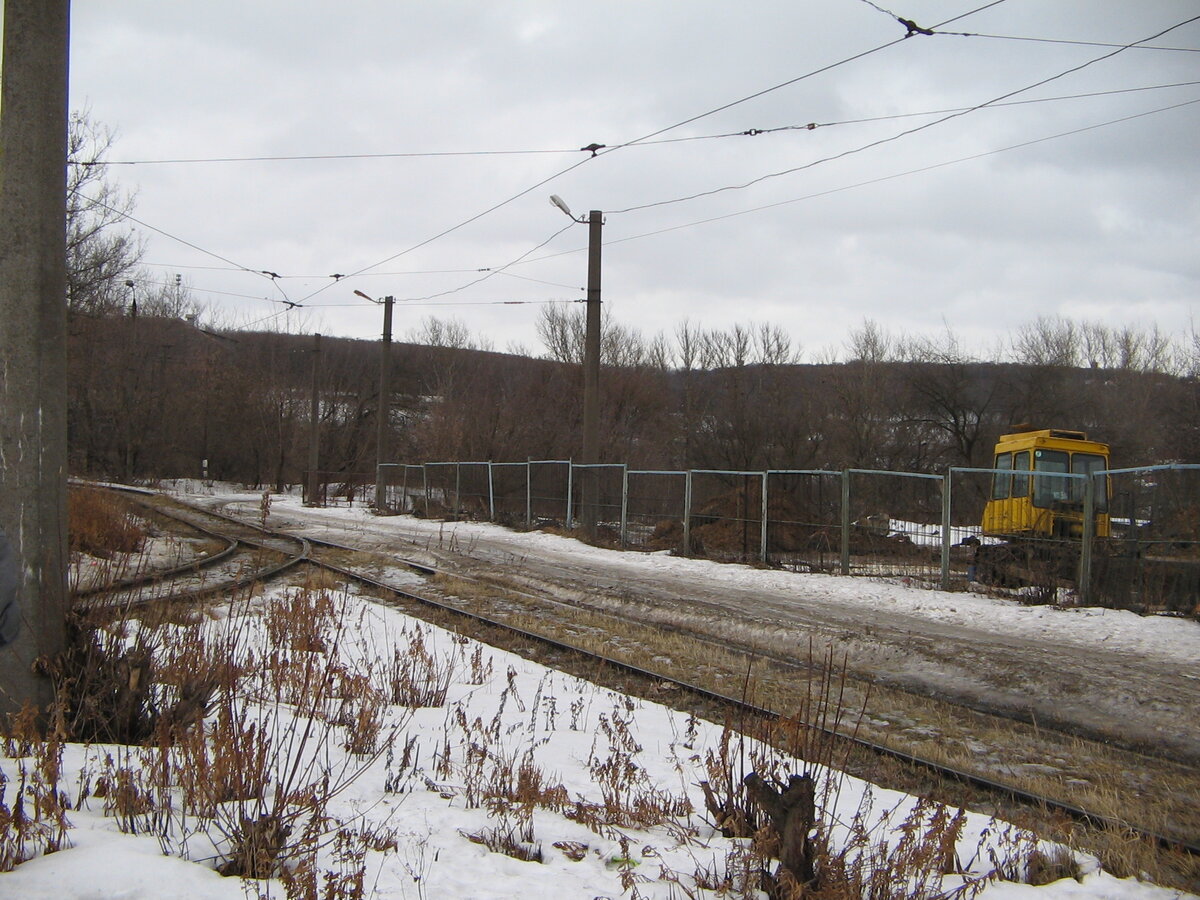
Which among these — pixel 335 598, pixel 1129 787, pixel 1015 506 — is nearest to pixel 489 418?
pixel 1015 506

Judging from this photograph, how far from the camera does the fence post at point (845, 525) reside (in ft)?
55.1

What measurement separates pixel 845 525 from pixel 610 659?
9.50 m

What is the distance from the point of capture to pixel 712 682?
8.09m

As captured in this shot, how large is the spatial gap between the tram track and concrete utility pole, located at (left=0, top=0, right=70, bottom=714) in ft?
2.07

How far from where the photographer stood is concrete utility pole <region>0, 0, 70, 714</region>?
4.14 m

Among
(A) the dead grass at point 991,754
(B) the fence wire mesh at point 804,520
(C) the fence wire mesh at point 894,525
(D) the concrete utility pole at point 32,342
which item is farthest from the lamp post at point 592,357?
(D) the concrete utility pole at point 32,342

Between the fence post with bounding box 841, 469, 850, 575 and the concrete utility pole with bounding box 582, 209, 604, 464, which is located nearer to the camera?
the fence post with bounding box 841, 469, 850, 575

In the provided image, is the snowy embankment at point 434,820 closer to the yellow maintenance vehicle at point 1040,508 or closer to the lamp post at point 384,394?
the yellow maintenance vehicle at point 1040,508

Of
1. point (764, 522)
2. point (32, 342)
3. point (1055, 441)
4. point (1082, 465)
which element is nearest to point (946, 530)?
point (764, 522)

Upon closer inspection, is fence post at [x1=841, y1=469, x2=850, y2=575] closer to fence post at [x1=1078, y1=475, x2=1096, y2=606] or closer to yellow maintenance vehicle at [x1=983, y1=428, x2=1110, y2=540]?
yellow maintenance vehicle at [x1=983, y1=428, x2=1110, y2=540]

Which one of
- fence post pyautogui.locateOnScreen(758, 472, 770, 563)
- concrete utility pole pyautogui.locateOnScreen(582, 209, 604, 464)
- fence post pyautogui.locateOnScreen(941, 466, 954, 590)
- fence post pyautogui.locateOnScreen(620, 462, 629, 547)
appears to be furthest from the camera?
concrete utility pole pyautogui.locateOnScreen(582, 209, 604, 464)

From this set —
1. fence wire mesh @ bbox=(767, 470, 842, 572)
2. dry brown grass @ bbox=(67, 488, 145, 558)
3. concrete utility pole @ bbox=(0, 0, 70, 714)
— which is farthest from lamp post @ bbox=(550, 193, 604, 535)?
concrete utility pole @ bbox=(0, 0, 70, 714)

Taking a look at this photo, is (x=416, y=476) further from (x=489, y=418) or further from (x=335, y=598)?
(x=335, y=598)

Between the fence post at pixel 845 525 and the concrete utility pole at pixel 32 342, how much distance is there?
1454 centimetres
